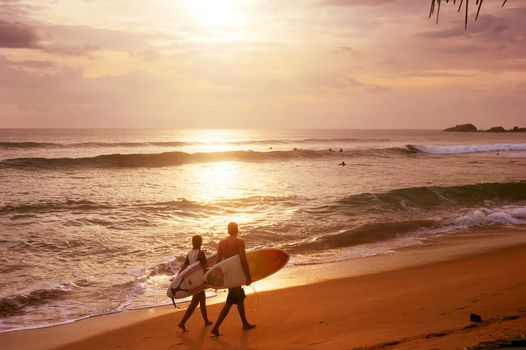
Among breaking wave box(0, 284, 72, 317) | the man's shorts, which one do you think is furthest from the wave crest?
the man's shorts

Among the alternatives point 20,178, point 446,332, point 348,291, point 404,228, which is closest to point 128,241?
point 348,291

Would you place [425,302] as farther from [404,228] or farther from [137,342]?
[404,228]

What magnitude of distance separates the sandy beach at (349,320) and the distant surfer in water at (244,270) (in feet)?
0.74

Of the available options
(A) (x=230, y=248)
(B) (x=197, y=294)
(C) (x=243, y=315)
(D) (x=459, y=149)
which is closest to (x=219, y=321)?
(C) (x=243, y=315)

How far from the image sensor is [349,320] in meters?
8.20

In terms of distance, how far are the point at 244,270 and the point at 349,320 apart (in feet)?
5.84

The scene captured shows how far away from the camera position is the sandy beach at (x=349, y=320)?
6.70 meters

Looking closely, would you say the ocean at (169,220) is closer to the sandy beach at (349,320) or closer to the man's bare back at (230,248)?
the sandy beach at (349,320)

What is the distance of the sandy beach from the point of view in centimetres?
670

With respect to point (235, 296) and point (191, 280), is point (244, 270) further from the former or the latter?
point (191, 280)

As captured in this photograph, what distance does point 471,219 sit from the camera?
1950 centimetres

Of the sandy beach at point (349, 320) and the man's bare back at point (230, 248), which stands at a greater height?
the man's bare back at point (230, 248)

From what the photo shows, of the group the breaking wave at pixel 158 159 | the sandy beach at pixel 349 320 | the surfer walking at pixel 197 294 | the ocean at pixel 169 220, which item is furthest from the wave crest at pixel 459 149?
the surfer walking at pixel 197 294

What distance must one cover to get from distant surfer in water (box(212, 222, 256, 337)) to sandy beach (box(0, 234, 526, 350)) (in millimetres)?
225
